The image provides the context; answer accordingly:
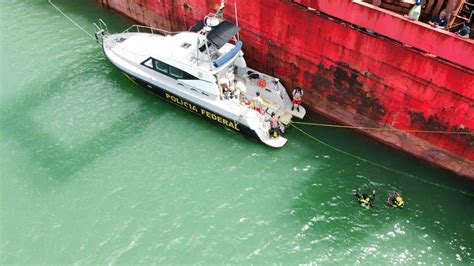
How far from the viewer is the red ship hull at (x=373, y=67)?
460 inches

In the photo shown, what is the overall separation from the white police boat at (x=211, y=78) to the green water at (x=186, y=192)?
28.2 inches

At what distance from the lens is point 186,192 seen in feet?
41.9

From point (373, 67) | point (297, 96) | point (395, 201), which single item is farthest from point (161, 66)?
point (395, 201)

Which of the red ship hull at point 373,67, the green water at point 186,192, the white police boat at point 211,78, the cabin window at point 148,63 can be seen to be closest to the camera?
the green water at point 186,192

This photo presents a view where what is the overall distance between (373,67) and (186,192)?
7.88 meters

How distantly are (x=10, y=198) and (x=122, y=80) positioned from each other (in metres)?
6.73

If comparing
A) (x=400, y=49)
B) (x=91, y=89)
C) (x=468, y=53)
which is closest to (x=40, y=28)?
(x=91, y=89)

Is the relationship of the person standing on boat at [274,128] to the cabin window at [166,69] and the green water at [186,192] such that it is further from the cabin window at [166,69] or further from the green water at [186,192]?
the cabin window at [166,69]

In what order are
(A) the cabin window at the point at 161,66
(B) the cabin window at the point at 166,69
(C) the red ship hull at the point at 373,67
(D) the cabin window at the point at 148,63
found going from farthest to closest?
1. (D) the cabin window at the point at 148,63
2. (A) the cabin window at the point at 161,66
3. (B) the cabin window at the point at 166,69
4. (C) the red ship hull at the point at 373,67

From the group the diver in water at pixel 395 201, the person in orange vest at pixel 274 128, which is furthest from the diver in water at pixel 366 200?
the person in orange vest at pixel 274 128

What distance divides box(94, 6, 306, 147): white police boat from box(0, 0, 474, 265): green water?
2.35 ft

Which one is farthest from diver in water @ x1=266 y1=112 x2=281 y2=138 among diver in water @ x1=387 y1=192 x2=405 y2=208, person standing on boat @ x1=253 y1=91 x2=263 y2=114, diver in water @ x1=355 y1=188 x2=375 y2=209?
diver in water @ x1=387 y1=192 x2=405 y2=208

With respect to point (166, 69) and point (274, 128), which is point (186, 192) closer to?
point (274, 128)

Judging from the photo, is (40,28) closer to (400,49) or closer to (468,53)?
(400,49)
